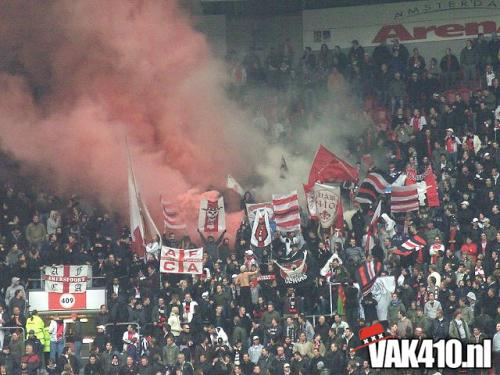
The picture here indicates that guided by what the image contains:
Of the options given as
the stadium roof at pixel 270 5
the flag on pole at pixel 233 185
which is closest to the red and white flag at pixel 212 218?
the flag on pole at pixel 233 185

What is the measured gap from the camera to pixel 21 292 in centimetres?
2977

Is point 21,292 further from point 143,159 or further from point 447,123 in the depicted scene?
point 447,123

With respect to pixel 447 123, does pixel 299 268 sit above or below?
below

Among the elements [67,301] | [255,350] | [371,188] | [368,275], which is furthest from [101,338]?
[371,188]

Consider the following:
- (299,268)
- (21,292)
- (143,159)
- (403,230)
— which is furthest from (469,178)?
(21,292)

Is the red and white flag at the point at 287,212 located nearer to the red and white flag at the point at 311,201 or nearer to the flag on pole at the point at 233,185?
the red and white flag at the point at 311,201

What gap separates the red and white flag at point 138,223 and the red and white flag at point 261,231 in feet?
6.75

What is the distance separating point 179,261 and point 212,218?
6.08 ft

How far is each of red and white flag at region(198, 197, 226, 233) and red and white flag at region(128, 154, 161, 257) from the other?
99cm

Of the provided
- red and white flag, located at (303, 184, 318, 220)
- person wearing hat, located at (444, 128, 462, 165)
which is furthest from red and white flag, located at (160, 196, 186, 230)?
person wearing hat, located at (444, 128, 462, 165)

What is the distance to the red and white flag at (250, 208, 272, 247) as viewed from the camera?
30562 millimetres

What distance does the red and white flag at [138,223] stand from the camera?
3105cm

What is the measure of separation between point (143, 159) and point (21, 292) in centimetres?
593

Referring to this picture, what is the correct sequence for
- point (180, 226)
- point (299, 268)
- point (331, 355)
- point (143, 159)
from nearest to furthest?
point (331, 355) → point (299, 268) → point (180, 226) → point (143, 159)
